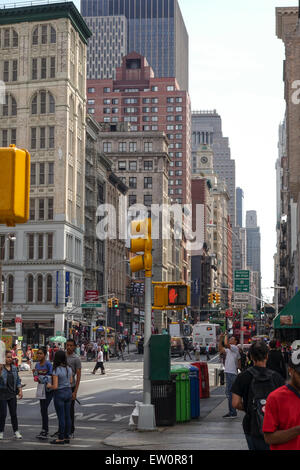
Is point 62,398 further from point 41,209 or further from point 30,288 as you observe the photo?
point 41,209

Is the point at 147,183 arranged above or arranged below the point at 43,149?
above

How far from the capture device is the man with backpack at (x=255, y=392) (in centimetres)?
824

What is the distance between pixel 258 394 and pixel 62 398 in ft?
21.7

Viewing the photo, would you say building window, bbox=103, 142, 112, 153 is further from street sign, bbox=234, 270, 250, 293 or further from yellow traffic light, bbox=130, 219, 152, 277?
yellow traffic light, bbox=130, 219, 152, 277

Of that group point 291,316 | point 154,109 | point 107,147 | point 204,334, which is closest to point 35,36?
point 204,334

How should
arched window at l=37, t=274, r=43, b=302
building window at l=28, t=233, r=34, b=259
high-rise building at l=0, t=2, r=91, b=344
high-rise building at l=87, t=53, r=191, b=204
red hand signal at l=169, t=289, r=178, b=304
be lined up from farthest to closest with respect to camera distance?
high-rise building at l=87, t=53, r=191, b=204 → building window at l=28, t=233, r=34, b=259 → arched window at l=37, t=274, r=43, b=302 → high-rise building at l=0, t=2, r=91, b=344 → red hand signal at l=169, t=289, r=178, b=304

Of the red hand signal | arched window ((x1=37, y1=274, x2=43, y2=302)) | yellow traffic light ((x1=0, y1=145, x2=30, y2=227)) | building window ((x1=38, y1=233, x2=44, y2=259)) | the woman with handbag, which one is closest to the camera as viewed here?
yellow traffic light ((x1=0, y1=145, x2=30, y2=227))

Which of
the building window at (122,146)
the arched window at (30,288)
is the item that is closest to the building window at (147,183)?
the building window at (122,146)

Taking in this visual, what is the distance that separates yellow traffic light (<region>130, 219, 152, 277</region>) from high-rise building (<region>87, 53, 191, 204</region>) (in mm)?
152562

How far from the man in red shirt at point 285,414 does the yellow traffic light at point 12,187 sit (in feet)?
8.37

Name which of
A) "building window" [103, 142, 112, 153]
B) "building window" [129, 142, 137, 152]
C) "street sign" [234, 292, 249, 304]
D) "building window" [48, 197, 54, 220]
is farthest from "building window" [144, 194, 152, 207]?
"street sign" [234, 292, 249, 304]

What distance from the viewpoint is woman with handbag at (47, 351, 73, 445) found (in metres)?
14.2

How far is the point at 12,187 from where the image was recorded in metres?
6.04
